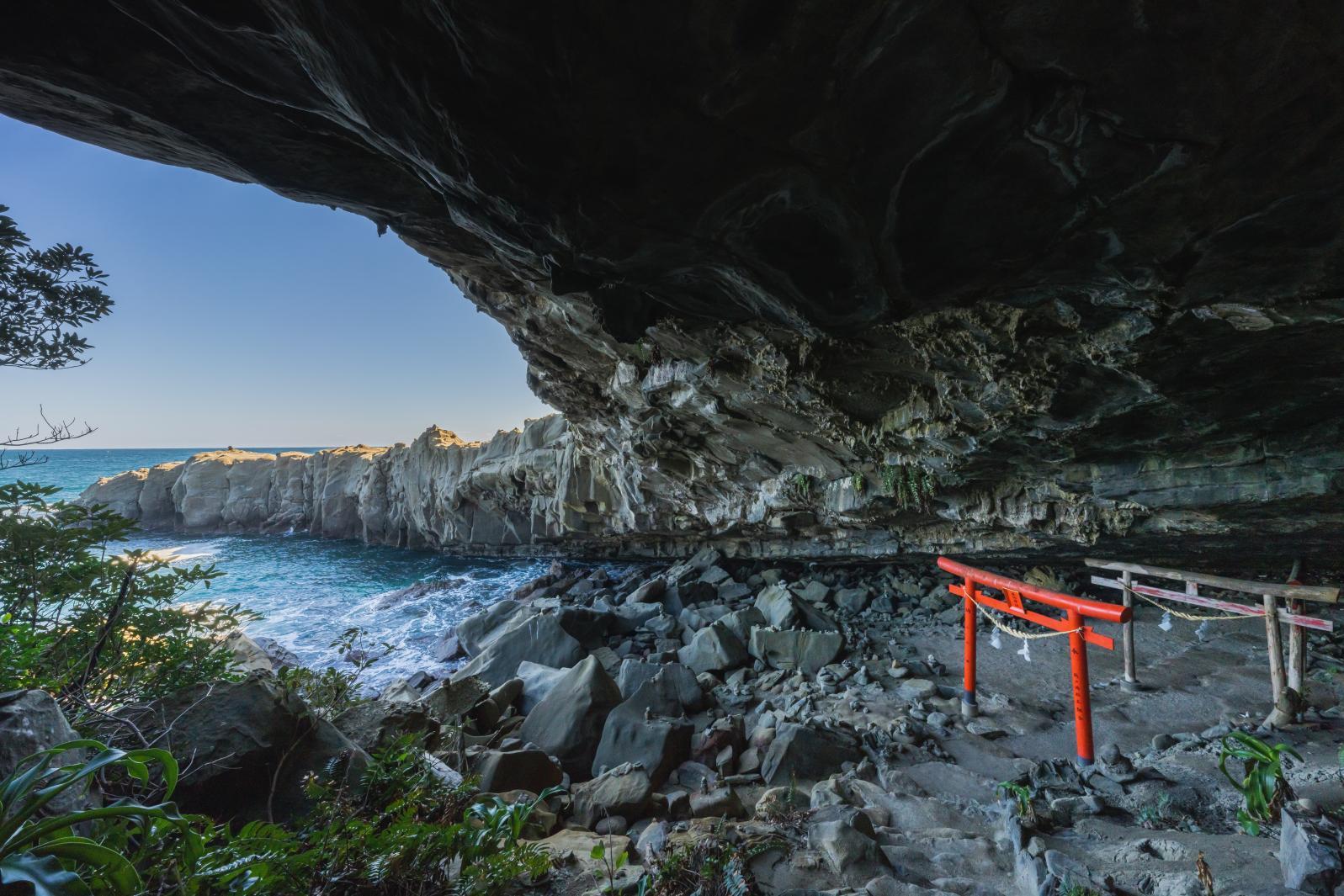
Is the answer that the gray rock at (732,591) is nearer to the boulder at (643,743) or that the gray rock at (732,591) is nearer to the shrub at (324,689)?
the boulder at (643,743)

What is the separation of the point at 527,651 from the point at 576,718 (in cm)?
447

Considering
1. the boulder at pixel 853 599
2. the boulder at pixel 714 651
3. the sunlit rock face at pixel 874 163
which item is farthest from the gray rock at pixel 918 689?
the sunlit rock face at pixel 874 163

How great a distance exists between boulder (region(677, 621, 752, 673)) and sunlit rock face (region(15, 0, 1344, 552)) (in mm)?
6881

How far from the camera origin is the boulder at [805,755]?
617cm

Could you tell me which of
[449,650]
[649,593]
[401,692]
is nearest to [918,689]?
[649,593]

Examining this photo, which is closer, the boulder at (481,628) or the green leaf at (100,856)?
the green leaf at (100,856)

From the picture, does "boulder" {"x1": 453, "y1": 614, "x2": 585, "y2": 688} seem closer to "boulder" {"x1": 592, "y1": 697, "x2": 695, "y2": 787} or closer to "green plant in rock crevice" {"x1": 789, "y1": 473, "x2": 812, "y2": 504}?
"boulder" {"x1": 592, "y1": 697, "x2": 695, "y2": 787}

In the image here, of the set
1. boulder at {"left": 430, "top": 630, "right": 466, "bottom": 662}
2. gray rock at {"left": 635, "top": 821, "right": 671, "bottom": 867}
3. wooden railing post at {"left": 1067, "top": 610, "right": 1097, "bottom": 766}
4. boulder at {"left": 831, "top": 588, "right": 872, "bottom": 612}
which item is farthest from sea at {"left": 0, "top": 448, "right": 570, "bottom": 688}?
wooden railing post at {"left": 1067, "top": 610, "right": 1097, "bottom": 766}

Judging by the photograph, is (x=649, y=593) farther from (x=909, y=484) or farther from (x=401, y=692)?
(x=909, y=484)

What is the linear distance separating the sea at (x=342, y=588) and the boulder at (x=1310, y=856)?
42.8 feet

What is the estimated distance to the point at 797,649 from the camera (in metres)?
10.3

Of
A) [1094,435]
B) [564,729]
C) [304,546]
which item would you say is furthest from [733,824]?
[304,546]

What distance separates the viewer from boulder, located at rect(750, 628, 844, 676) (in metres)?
10.1

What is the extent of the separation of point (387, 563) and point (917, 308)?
99.0 ft
